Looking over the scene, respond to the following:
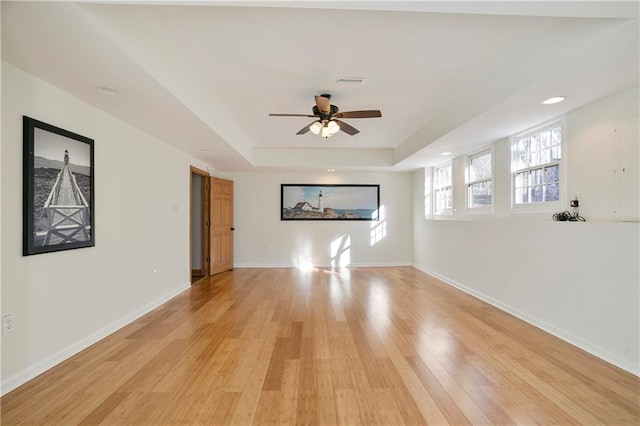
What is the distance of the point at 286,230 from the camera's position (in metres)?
7.04

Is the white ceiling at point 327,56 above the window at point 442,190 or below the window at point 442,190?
above

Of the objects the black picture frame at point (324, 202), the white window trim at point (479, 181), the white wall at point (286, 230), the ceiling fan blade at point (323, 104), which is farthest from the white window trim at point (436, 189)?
the ceiling fan blade at point (323, 104)

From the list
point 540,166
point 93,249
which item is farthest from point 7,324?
point 540,166

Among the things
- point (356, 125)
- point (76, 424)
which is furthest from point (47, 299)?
point (356, 125)

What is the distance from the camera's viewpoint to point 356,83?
2.97 m

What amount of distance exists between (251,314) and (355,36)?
125 inches

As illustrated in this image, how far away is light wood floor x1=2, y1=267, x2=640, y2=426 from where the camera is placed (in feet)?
6.05

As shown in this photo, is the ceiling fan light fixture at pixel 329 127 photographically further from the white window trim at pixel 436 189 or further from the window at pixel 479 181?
the white window trim at pixel 436 189

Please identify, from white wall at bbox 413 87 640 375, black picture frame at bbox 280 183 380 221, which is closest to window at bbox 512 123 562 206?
white wall at bbox 413 87 640 375

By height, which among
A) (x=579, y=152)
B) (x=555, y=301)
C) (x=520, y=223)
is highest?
(x=579, y=152)

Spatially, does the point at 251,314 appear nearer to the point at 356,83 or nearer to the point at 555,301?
the point at 356,83

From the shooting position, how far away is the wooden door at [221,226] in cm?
598

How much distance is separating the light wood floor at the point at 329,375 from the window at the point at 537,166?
1502 millimetres

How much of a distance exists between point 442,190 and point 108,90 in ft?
18.3
